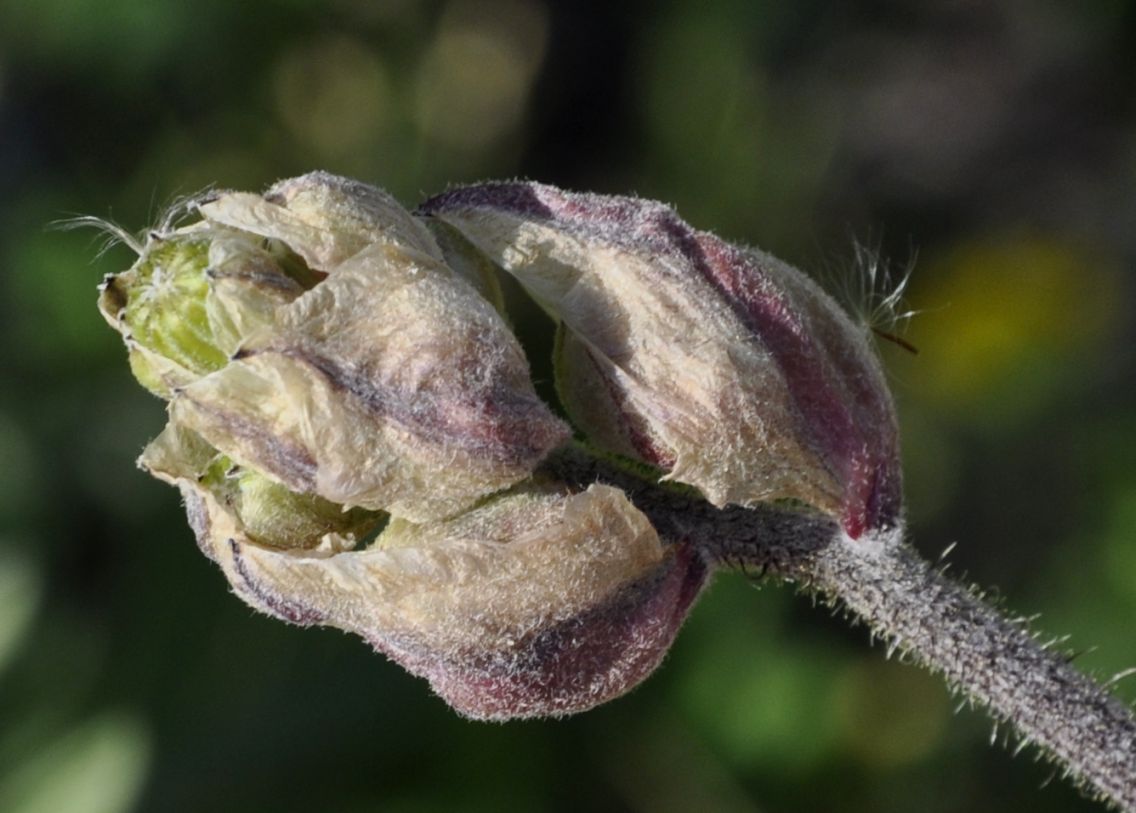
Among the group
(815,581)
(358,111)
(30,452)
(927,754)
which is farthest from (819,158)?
(815,581)

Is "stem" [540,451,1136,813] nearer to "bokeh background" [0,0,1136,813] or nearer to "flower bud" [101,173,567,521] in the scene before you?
"flower bud" [101,173,567,521]

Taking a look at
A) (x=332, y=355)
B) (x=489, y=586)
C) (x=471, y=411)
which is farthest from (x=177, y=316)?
(x=489, y=586)

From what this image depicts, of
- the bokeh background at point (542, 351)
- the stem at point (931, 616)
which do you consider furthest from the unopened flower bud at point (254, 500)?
the bokeh background at point (542, 351)

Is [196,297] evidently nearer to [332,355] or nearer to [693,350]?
[332,355]

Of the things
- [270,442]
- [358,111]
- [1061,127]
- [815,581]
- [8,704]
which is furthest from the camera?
[1061,127]

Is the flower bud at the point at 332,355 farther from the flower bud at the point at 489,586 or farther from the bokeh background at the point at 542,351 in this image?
the bokeh background at the point at 542,351

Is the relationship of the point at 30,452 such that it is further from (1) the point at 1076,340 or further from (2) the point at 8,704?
(1) the point at 1076,340
